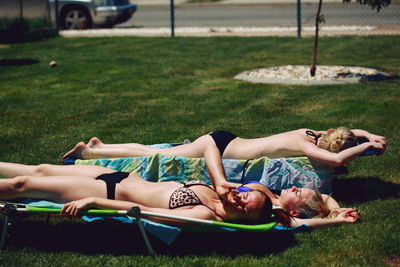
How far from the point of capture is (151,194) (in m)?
4.83

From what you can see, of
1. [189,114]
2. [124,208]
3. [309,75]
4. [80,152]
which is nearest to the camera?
[124,208]

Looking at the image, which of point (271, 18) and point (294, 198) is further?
point (271, 18)

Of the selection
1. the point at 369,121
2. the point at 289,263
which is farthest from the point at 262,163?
the point at 369,121

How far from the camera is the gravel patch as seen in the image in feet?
34.6

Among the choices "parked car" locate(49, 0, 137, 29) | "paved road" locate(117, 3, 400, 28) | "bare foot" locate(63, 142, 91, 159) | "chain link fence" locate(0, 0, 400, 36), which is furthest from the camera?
"paved road" locate(117, 3, 400, 28)

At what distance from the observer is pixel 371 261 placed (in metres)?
4.32

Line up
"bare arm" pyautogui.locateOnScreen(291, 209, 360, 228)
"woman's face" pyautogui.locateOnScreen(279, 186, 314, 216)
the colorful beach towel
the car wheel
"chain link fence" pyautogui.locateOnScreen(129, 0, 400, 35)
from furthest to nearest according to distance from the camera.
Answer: the car wheel, "chain link fence" pyautogui.locateOnScreen(129, 0, 400, 35), the colorful beach towel, "woman's face" pyautogui.locateOnScreen(279, 186, 314, 216), "bare arm" pyautogui.locateOnScreen(291, 209, 360, 228)

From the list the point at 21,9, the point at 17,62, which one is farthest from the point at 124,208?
the point at 21,9

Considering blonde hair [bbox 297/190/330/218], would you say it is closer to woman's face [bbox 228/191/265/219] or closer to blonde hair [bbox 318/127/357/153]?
blonde hair [bbox 318/127/357/153]

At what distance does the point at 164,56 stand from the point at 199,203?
30.5ft

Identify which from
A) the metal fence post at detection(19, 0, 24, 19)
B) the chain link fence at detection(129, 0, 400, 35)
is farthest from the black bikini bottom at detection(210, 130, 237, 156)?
the metal fence post at detection(19, 0, 24, 19)

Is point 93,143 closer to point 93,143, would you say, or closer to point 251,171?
point 93,143

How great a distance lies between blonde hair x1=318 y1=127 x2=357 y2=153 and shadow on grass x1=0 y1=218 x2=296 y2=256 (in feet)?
3.48

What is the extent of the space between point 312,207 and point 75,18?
15886 mm
